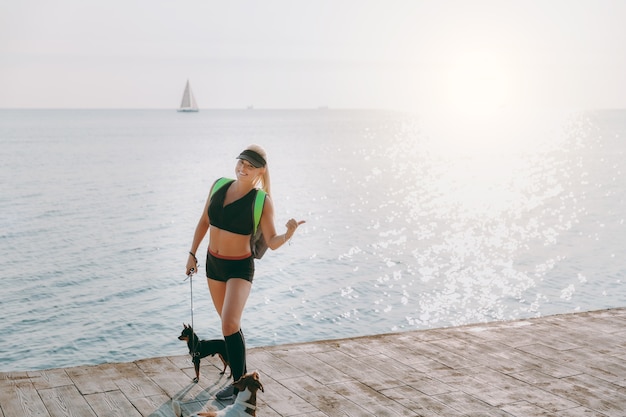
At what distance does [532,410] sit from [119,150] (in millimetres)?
82880

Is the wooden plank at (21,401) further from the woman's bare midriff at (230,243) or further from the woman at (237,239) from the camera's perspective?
the woman's bare midriff at (230,243)

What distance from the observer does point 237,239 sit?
17.5 feet

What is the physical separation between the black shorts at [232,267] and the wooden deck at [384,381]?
98cm

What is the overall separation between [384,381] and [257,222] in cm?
185

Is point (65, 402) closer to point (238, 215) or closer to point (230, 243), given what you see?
point (230, 243)

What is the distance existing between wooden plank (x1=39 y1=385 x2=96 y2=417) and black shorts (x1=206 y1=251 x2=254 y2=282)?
→ 1.36m

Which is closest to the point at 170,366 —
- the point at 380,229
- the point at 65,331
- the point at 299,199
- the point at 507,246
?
the point at 65,331

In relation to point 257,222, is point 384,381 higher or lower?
lower

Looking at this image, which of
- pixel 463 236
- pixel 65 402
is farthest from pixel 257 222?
pixel 463 236

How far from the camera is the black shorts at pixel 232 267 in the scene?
5332mm

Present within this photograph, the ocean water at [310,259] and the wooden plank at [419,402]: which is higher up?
the wooden plank at [419,402]

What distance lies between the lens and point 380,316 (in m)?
19.6

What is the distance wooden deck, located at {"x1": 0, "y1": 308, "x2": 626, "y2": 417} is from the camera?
213 inches

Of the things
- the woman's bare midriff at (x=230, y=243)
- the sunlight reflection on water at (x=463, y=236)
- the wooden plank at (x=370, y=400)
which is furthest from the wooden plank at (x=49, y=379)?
the sunlight reflection on water at (x=463, y=236)
